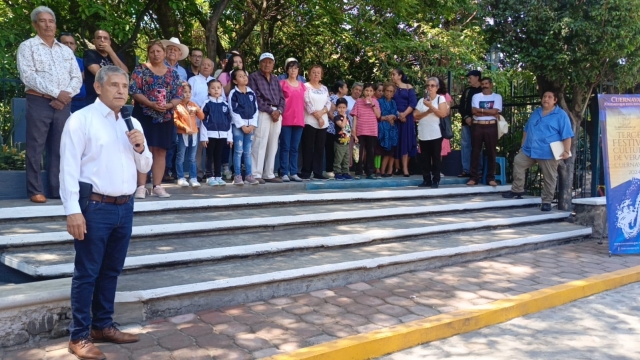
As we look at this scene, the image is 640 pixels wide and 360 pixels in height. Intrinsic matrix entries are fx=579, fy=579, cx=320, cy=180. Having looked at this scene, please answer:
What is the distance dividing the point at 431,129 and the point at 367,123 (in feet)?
3.71

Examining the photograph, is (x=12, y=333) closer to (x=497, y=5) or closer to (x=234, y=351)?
(x=234, y=351)

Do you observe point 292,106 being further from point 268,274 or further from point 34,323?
point 34,323

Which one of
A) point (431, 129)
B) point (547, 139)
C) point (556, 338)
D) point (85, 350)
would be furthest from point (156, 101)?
point (547, 139)

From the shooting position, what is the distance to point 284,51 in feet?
49.9

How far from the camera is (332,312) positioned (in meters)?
5.33

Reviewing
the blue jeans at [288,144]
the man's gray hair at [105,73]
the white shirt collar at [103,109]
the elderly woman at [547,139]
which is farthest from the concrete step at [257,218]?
the man's gray hair at [105,73]

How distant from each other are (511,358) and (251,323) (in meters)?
2.13

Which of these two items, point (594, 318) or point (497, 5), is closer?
point (594, 318)

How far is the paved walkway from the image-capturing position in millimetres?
4656

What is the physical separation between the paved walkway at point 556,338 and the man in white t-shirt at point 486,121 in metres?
4.83

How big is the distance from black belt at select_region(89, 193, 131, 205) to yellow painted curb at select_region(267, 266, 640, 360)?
62.2 inches

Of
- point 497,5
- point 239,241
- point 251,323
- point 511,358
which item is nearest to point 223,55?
point 497,5

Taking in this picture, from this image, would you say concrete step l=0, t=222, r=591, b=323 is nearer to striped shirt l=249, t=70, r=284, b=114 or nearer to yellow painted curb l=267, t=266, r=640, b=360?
yellow painted curb l=267, t=266, r=640, b=360

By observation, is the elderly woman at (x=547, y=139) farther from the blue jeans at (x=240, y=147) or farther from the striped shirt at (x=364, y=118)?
the blue jeans at (x=240, y=147)
